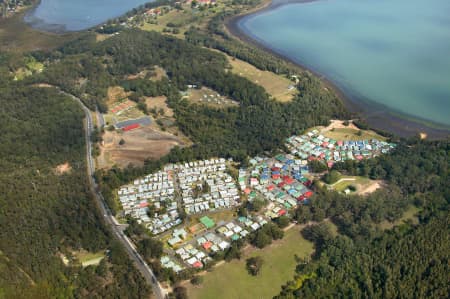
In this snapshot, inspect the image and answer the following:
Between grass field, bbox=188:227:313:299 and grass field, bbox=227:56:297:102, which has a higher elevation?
grass field, bbox=227:56:297:102

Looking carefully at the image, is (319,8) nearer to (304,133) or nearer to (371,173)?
(304,133)

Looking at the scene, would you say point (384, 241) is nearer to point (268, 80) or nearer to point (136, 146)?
point (136, 146)

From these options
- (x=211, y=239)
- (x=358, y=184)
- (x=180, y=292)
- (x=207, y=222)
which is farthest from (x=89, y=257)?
(x=358, y=184)

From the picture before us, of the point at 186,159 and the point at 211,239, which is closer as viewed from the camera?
the point at 211,239

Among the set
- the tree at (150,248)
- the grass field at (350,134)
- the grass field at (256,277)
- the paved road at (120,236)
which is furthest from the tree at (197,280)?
the grass field at (350,134)

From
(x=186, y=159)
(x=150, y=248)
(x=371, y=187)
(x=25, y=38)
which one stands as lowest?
(x=150, y=248)

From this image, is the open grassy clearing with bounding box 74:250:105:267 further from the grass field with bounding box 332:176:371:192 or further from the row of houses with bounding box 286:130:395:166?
the row of houses with bounding box 286:130:395:166

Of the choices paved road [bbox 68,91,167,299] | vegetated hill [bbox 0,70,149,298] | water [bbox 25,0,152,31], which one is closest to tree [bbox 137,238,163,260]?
paved road [bbox 68,91,167,299]
